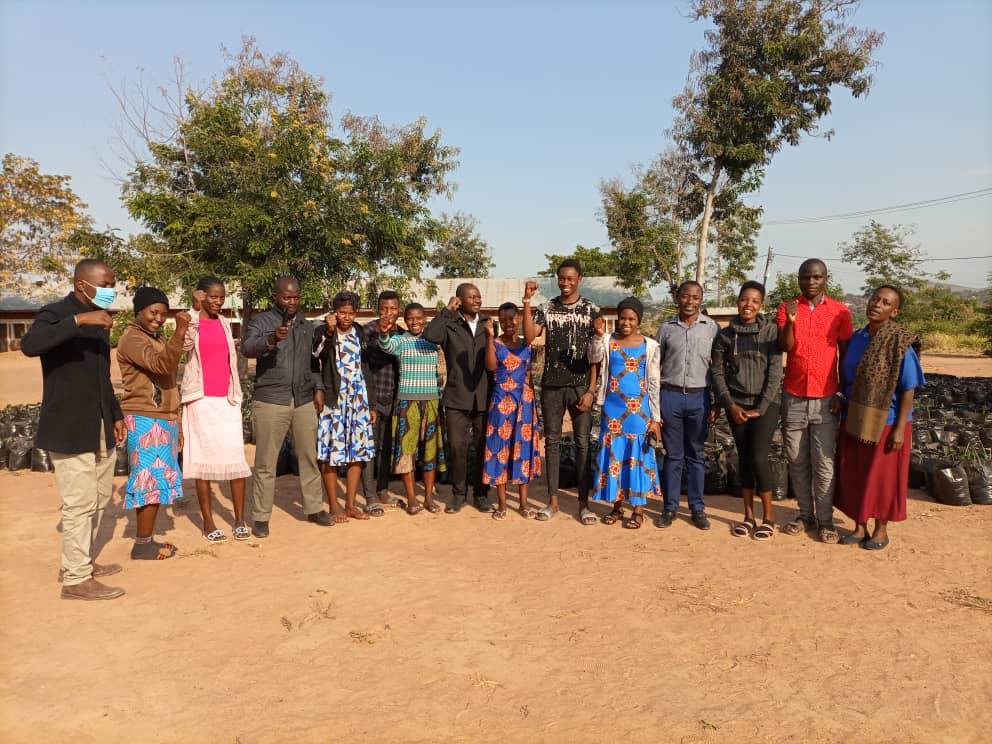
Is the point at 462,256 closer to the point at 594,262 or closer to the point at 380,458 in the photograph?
the point at 594,262

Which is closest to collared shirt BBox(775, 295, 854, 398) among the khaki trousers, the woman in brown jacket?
the woman in brown jacket

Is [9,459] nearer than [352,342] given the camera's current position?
No

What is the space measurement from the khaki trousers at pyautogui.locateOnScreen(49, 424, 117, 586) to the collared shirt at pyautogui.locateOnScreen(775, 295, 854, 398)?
15.1ft

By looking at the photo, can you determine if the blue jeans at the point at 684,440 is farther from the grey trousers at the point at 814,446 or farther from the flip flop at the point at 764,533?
the grey trousers at the point at 814,446

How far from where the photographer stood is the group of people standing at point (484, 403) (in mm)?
4375

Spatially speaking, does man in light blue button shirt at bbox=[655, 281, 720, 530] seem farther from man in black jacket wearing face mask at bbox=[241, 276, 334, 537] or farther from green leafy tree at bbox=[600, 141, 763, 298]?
green leafy tree at bbox=[600, 141, 763, 298]

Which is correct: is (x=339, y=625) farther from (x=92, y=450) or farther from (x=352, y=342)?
(x=352, y=342)

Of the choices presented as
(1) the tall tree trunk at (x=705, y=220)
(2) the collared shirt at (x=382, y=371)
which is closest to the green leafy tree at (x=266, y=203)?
(2) the collared shirt at (x=382, y=371)

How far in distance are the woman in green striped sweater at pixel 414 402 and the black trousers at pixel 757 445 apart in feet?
7.78

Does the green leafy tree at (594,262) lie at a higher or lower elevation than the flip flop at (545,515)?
higher

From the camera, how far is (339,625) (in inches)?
143

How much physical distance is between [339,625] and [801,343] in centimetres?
364

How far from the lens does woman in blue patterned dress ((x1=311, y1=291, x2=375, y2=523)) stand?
5.22 meters

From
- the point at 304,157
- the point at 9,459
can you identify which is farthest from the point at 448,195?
the point at 9,459
